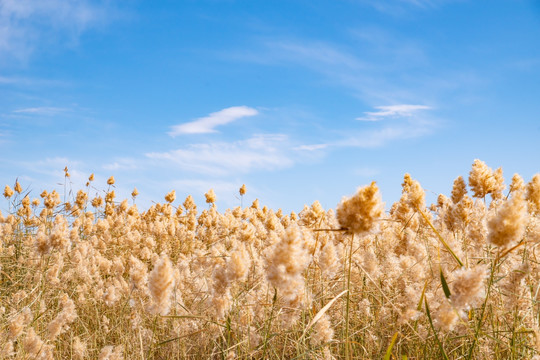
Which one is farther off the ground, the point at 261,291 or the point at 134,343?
the point at 261,291

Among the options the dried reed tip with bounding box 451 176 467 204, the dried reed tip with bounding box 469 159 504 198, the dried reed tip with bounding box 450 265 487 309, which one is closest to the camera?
the dried reed tip with bounding box 450 265 487 309

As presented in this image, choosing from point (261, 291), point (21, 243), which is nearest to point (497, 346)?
point (261, 291)

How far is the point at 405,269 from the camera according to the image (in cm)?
274

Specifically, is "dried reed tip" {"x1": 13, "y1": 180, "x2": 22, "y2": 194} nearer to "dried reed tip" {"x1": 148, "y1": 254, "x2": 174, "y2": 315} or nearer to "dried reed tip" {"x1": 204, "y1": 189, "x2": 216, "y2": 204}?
"dried reed tip" {"x1": 204, "y1": 189, "x2": 216, "y2": 204}

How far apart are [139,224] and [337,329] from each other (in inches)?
218

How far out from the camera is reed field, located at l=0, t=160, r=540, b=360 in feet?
5.42

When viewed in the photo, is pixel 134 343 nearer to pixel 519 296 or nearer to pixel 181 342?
pixel 181 342

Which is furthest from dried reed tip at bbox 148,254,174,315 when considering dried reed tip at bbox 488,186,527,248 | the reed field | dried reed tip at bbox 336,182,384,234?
dried reed tip at bbox 488,186,527,248

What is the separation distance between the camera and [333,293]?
3.67 meters

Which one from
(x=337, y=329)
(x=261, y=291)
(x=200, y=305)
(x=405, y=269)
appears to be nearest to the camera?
(x=405, y=269)

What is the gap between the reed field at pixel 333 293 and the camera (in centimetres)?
165

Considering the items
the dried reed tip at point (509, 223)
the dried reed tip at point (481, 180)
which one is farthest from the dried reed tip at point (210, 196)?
the dried reed tip at point (509, 223)

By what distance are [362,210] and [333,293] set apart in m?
2.21

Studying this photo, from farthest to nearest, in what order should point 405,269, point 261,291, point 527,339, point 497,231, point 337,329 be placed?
1. point 337,329
2. point 261,291
3. point 405,269
4. point 527,339
5. point 497,231
